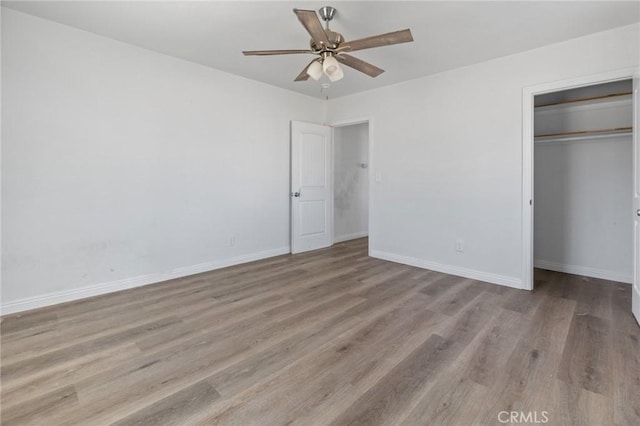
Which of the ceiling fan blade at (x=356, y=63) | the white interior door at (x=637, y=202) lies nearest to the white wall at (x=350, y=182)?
the ceiling fan blade at (x=356, y=63)

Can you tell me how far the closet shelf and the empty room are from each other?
2cm

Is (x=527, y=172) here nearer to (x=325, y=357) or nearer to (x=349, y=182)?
(x=325, y=357)

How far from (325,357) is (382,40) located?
2.19 m

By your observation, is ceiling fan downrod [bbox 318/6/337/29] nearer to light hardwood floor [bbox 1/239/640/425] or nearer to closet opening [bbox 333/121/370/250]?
light hardwood floor [bbox 1/239/640/425]

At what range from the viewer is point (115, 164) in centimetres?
310

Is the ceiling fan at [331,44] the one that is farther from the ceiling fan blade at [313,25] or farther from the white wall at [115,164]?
the white wall at [115,164]

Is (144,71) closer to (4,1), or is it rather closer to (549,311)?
(4,1)

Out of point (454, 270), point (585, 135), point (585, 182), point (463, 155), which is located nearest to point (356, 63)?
point (463, 155)

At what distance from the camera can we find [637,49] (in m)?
2.64

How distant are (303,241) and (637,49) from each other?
421 centimetres

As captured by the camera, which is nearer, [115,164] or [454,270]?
[115,164]

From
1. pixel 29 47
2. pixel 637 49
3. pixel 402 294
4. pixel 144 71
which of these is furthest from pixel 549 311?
pixel 29 47

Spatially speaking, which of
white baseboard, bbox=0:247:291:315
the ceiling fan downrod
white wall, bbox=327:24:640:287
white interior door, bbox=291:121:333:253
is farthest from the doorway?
the ceiling fan downrod

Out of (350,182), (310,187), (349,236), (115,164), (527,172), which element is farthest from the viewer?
(350,182)
